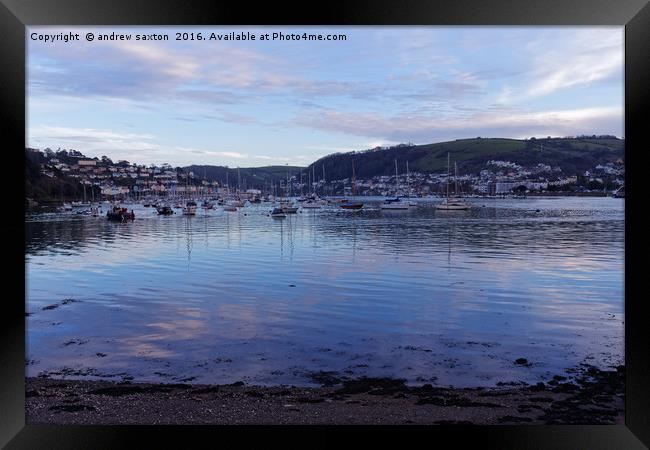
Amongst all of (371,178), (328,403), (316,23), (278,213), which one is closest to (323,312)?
(328,403)

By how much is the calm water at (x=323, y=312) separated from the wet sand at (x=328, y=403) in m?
0.51

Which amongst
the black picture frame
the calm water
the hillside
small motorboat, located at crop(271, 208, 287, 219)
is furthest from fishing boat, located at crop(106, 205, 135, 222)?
the black picture frame

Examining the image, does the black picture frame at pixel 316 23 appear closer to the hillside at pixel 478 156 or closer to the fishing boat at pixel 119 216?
the fishing boat at pixel 119 216

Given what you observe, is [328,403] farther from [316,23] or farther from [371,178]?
[371,178]

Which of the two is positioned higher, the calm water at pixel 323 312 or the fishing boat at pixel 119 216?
the fishing boat at pixel 119 216

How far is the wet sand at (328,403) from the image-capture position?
4910mm

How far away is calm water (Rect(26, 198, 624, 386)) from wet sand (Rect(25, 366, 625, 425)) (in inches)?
20.0

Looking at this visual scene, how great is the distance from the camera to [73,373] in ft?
22.7

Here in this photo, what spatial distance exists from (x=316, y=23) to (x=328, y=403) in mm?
3249

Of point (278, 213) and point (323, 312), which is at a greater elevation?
point (278, 213)

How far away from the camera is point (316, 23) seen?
4.23 m

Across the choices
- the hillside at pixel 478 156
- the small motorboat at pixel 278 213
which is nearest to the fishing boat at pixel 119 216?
the small motorboat at pixel 278 213

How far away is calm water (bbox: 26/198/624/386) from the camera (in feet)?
23.8

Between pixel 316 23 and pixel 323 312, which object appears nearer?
pixel 316 23
